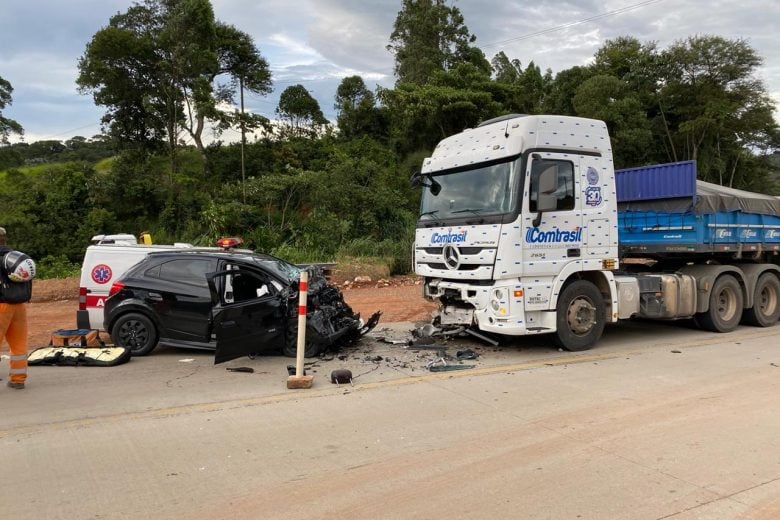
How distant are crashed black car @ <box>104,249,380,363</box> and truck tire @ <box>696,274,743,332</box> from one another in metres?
5.96

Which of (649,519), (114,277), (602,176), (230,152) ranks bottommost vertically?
(649,519)

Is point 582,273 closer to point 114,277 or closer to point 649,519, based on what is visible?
point 649,519

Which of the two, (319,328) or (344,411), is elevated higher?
(319,328)

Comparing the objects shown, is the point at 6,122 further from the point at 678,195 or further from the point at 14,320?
the point at 678,195

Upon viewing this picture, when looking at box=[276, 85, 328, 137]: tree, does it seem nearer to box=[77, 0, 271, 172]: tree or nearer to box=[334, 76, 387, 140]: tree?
box=[334, 76, 387, 140]: tree

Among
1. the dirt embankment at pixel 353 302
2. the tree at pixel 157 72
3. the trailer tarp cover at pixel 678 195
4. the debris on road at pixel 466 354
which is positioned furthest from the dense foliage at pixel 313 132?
the debris on road at pixel 466 354

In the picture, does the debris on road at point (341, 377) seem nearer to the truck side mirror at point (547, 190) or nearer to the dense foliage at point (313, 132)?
the truck side mirror at point (547, 190)

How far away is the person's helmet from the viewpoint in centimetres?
641

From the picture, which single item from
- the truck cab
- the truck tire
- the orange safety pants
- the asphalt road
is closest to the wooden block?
the asphalt road

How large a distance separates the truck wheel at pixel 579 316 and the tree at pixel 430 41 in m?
30.7

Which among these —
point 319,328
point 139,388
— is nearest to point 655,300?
point 319,328

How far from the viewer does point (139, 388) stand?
21.9 feet

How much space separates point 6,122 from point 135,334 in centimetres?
2520

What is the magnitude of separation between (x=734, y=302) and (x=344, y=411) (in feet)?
26.8
